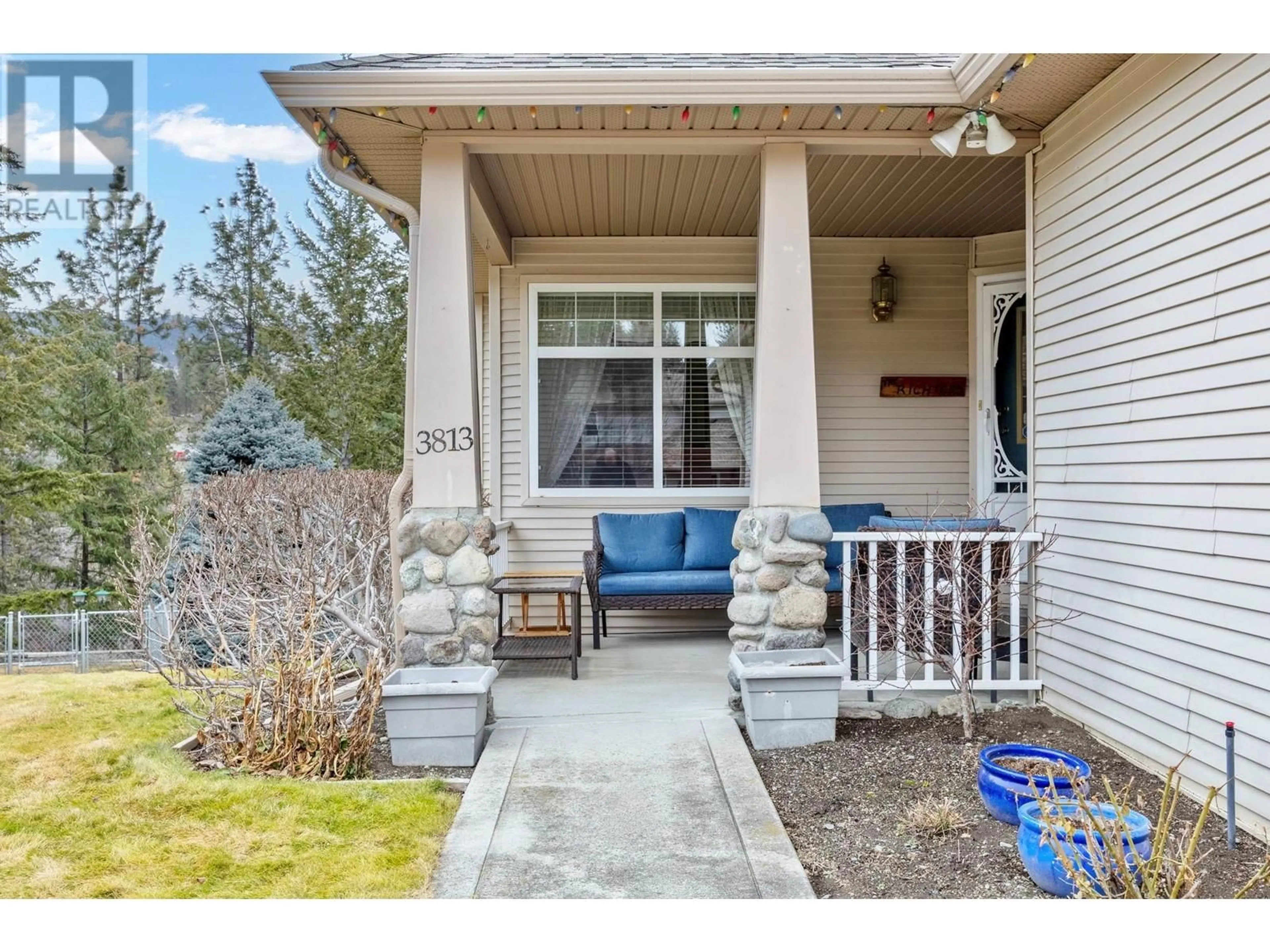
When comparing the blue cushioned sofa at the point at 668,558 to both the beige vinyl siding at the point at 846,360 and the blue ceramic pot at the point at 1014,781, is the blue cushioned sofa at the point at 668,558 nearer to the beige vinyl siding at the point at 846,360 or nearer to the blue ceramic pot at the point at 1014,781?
the beige vinyl siding at the point at 846,360

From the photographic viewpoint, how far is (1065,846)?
239 centimetres

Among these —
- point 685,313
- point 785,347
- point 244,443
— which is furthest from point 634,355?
point 244,443

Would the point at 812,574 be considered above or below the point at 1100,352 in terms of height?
below

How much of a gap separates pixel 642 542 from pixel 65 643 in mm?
8118

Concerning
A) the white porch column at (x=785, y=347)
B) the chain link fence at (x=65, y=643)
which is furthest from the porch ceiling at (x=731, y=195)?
the chain link fence at (x=65, y=643)

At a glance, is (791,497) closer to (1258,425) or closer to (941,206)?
(1258,425)

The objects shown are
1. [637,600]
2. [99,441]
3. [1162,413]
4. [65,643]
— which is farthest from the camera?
[99,441]

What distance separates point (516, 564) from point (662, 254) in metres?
2.54

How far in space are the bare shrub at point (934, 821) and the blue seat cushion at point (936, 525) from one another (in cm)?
145

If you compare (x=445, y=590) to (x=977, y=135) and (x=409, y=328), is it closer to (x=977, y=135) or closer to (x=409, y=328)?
(x=409, y=328)

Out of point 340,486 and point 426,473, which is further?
point 340,486

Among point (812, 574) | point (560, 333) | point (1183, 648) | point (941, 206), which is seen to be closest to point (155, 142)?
point (560, 333)
